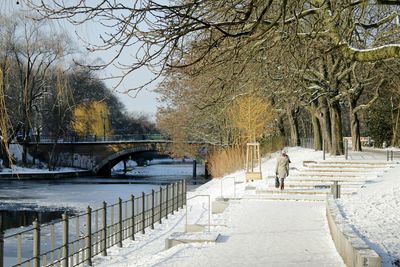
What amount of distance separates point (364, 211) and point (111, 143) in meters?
54.0

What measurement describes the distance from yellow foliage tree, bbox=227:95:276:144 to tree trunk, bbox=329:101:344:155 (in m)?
5.01

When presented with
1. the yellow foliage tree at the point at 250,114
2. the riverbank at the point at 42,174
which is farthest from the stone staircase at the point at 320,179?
the riverbank at the point at 42,174

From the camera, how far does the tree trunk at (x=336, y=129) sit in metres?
33.5

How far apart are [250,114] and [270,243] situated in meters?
25.0

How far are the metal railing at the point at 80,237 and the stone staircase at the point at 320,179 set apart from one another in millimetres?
3700

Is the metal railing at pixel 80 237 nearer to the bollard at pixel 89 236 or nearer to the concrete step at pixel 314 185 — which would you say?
the bollard at pixel 89 236

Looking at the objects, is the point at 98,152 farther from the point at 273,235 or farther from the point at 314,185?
the point at 273,235

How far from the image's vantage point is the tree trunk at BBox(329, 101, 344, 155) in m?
33.5

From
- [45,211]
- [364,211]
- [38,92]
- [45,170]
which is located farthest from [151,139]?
[38,92]

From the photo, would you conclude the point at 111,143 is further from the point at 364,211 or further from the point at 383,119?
the point at 364,211

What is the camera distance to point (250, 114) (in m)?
37.4

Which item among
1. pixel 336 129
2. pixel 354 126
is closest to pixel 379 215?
pixel 336 129

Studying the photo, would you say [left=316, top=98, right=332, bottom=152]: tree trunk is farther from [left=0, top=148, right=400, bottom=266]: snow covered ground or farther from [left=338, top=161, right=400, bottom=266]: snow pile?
[left=0, top=148, right=400, bottom=266]: snow covered ground

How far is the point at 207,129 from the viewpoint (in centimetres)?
4694
